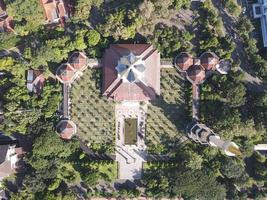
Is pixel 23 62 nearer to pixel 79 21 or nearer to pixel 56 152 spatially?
pixel 79 21

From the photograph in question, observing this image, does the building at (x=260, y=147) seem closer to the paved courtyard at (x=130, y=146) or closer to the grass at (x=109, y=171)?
the paved courtyard at (x=130, y=146)

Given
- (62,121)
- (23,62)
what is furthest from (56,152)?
(23,62)

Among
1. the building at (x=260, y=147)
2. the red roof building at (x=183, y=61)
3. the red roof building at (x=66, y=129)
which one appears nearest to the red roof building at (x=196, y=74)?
the red roof building at (x=183, y=61)

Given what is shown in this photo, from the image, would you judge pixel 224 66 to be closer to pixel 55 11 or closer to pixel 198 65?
pixel 198 65

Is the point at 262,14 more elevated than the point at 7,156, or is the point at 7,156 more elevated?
the point at 262,14

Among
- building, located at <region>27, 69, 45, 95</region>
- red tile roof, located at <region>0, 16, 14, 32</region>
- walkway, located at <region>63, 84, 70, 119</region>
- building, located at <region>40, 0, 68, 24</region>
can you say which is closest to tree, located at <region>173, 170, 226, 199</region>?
walkway, located at <region>63, 84, 70, 119</region>

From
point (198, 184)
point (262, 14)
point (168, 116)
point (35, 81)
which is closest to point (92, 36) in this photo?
point (35, 81)
